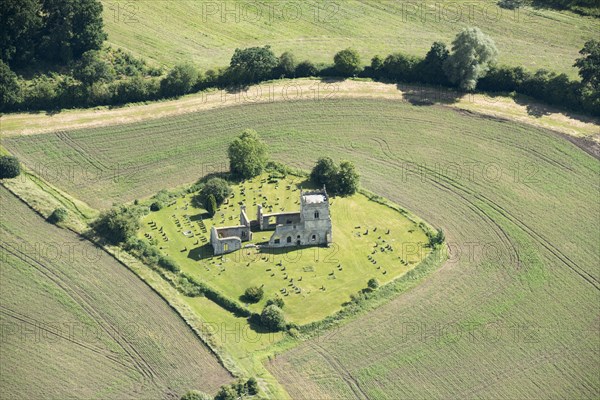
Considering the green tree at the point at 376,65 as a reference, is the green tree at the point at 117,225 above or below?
below

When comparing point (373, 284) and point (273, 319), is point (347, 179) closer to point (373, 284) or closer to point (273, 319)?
point (373, 284)

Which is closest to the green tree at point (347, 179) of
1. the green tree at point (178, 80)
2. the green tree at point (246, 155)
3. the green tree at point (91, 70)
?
the green tree at point (246, 155)

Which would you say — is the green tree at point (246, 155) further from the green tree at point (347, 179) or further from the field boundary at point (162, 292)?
the field boundary at point (162, 292)

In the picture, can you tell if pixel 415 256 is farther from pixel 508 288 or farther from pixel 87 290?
pixel 87 290

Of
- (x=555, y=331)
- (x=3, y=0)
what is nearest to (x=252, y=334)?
(x=555, y=331)

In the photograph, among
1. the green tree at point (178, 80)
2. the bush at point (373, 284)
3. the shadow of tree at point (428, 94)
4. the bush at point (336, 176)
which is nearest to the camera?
the bush at point (373, 284)
